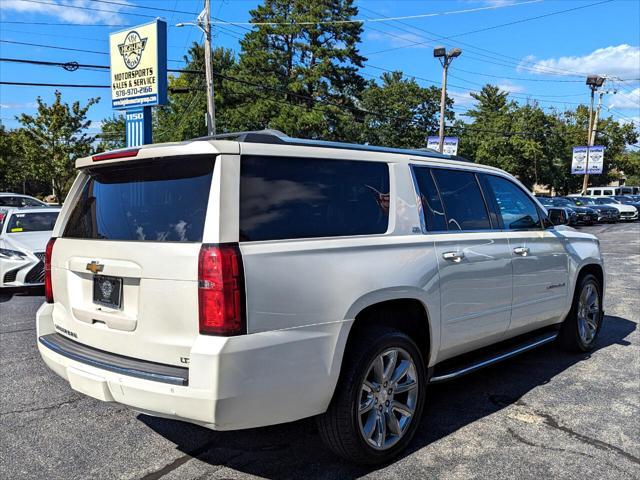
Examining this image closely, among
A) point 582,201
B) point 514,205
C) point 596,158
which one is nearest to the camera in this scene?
point 514,205

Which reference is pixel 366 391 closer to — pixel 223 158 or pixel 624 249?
pixel 223 158

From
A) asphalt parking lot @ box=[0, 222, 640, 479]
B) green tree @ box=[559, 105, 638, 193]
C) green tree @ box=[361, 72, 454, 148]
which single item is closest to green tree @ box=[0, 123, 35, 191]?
green tree @ box=[361, 72, 454, 148]

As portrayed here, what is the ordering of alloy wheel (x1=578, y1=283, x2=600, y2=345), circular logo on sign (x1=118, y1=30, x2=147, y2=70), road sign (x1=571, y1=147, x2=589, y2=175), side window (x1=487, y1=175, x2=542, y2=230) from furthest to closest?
road sign (x1=571, y1=147, x2=589, y2=175)
circular logo on sign (x1=118, y1=30, x2=147, y2=70)
alloy wheel (x1=578, y1=283, x2=600, y2=345)
side window (x1=487, y1=175, x2=542, y2=230)

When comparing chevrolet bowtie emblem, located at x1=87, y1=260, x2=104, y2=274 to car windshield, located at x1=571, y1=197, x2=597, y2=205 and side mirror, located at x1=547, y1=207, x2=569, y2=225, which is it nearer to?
side mirror, located at x1=547, y1=207, x2=569, y2=225

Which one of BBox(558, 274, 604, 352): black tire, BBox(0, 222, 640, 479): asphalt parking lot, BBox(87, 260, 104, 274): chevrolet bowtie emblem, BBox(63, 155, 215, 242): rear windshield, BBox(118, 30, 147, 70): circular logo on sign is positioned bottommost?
BBox(0, 222, 640, 479): asphalt parking lot

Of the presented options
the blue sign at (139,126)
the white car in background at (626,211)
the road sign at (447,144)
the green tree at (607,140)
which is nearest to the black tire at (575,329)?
the blue sign at (139,126)

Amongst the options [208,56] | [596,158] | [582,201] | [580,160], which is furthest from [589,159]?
[208,56]

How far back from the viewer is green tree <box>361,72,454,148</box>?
174ft

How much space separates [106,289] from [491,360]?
2.86 meters

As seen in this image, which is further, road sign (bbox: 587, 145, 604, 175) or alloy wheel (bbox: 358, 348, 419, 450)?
road sign (bbox: 587, 145, 604, 175)

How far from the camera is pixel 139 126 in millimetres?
13734

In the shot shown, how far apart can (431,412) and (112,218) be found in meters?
2.69

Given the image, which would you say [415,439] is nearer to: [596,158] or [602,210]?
[602,210]

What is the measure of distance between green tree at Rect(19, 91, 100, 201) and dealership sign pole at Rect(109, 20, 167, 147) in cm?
2054
